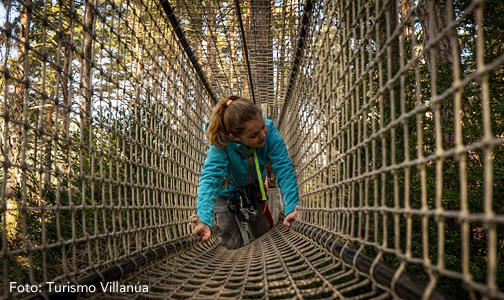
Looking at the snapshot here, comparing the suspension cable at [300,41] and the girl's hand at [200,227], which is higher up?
the suspension cable at [300,41]

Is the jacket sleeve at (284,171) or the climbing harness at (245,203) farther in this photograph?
the climbing harness at (245,203)

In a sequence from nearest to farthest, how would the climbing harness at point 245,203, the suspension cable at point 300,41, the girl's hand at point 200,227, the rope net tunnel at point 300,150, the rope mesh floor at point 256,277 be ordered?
the rope net tunnel at point 300,150
the rope mesh floor at point 256,277
the girl's hand at point 200,227
the suspension cable at point 300,41
the climbing harness at point 245,203

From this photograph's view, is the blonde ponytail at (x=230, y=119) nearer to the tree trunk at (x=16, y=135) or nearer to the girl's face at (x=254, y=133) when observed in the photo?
the girl's face at (x=254, y=133)

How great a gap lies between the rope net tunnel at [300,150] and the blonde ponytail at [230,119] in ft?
0.80

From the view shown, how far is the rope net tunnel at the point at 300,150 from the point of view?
74cm

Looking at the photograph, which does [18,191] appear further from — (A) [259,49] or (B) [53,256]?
(A) [259,49]

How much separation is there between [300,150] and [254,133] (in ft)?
2.83

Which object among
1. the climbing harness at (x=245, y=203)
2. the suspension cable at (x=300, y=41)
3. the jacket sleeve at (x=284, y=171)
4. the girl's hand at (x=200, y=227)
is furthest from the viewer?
the climbing harness at (x=245, y=203)

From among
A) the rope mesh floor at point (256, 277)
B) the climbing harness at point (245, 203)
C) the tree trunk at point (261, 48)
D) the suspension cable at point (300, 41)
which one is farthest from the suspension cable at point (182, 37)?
the rope mesh floor at point (256, 277)

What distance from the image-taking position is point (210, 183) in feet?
5.32

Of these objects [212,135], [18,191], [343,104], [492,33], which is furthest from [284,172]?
[18,191]

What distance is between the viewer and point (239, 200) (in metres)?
2.02

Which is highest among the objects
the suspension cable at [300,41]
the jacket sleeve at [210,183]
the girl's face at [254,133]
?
the suspension cable at [300,41]

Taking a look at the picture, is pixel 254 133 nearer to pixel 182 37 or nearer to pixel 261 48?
pixel 182 37
